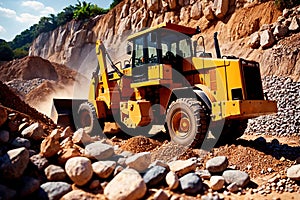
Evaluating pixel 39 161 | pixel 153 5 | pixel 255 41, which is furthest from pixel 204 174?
pixel 153 5

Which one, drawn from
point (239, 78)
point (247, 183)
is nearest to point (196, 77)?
point (239, 78)

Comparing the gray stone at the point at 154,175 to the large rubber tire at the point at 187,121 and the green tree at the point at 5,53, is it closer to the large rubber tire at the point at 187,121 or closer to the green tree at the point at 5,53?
the large rubber tire at the point at 187,121

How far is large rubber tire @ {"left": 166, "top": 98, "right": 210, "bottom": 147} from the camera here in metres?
5.94

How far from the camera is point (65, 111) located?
933 cm

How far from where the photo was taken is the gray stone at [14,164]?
3.55 m

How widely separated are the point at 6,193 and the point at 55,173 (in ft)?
2.29

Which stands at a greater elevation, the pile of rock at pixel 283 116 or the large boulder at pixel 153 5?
the large boulder at pixel 153 5

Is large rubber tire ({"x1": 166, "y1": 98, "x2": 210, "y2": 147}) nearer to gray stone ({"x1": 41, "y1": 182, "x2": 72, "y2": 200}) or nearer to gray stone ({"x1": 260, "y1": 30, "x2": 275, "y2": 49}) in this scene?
gray stone ({"x1": 41, "y1": 182, "x2": 72, "y2": 200})

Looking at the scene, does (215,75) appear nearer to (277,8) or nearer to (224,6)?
(277,8)

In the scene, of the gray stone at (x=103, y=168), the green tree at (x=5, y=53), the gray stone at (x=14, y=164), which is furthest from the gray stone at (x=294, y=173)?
the green tree at (x=5, y=53)

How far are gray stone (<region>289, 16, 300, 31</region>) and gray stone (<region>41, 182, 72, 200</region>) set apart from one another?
14.1m

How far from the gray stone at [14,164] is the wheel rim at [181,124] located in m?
3.57

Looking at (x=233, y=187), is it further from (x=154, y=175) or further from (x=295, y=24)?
(x=295, y=24)

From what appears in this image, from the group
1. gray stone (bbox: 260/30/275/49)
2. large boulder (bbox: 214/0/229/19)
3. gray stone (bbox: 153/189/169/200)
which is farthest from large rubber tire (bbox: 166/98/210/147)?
large boulder (bbox: 214/0/229/19)
